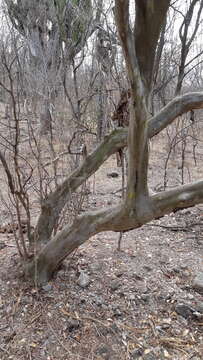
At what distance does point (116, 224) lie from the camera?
1569 millimetres

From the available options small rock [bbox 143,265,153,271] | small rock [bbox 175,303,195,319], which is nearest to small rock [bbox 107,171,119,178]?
small rock [bbox 143,265,153,271]

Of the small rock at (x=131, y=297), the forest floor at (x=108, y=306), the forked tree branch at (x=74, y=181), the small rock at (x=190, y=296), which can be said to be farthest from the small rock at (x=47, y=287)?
the small rock at (x=190, y=296)

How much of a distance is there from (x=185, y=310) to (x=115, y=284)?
19.4 inches

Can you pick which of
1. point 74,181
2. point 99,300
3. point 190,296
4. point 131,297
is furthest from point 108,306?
point 74,181

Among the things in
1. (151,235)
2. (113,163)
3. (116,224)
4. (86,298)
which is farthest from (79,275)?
(113,163)

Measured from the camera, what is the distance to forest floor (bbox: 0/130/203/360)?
1.64 metres

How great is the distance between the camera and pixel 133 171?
4.51 feet

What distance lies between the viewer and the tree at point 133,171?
3.44 ft

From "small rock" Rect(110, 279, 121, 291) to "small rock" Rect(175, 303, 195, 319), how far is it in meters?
0.42

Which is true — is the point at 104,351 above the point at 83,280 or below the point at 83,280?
below

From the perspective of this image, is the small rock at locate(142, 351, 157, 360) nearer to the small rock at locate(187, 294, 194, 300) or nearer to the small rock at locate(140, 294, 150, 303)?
the small rock at locate(140, 294, 150, 303)

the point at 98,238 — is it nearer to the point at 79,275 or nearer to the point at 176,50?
the point at 79,275

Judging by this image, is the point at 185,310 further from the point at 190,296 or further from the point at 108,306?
the point at 108,306

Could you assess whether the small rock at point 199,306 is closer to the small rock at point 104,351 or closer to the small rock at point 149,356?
the small rock at point 149,356
